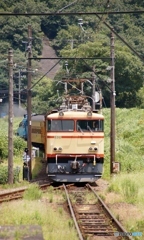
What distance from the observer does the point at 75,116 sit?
938 inches

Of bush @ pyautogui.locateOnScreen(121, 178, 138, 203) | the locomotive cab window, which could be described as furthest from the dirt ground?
the locomotive cab window

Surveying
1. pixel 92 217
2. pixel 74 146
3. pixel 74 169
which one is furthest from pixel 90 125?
pixel 92 217

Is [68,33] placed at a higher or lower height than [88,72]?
higher

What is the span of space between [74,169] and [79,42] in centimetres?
6894

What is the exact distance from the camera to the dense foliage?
64.5 metres

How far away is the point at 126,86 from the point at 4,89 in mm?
30577

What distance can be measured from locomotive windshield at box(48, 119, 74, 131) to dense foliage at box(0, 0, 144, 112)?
91.5ft

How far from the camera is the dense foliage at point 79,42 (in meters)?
64.5

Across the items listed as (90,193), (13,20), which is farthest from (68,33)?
(90,193)

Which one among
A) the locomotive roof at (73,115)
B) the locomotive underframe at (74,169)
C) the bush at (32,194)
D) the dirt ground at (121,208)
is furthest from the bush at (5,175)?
the bush at (32,194)

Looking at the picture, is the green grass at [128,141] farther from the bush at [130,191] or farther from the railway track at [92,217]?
the railway track at [92,217]

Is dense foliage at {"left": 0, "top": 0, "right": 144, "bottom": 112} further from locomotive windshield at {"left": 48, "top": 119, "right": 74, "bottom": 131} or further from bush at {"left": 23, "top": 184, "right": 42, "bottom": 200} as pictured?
bush at {"left": 23, "top": 184, "right": 42, "bottom": 200}

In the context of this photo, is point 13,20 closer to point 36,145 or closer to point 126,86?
point 126,86

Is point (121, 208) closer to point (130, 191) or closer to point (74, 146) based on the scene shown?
point (130, 191)
